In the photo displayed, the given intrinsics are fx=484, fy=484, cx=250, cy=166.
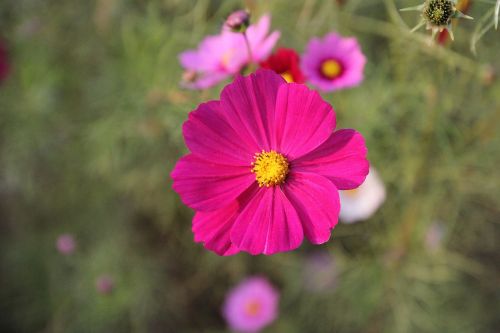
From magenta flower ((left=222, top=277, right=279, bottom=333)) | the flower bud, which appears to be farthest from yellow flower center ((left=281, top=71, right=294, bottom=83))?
magenta flower ((left=222, top=277, right=279, bottom=333))

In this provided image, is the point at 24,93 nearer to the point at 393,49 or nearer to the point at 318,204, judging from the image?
the point at 393,49

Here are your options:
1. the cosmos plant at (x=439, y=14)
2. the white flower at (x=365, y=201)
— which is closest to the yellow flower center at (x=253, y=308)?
the white flower at (x=365, y=201)

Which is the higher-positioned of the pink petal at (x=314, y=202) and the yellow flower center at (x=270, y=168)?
the yellow flower center at (x=270, y=168)

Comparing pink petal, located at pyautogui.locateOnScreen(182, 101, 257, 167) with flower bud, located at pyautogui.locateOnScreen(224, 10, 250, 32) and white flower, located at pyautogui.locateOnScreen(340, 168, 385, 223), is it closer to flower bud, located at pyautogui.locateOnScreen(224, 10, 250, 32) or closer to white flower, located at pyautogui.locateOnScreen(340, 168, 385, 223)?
flower bud, located at pyautogui.locateOnScreen(224, 10, 250, 32)

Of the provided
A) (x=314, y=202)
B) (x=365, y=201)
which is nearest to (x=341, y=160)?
(x=314, y=202)

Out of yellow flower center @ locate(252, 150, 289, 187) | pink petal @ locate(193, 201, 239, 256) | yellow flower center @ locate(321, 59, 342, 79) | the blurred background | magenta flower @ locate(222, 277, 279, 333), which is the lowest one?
magenta flower @ locate(222, 277, 279, 333)

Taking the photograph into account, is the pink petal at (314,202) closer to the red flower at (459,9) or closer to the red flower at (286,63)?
the red flower at (286,63)
